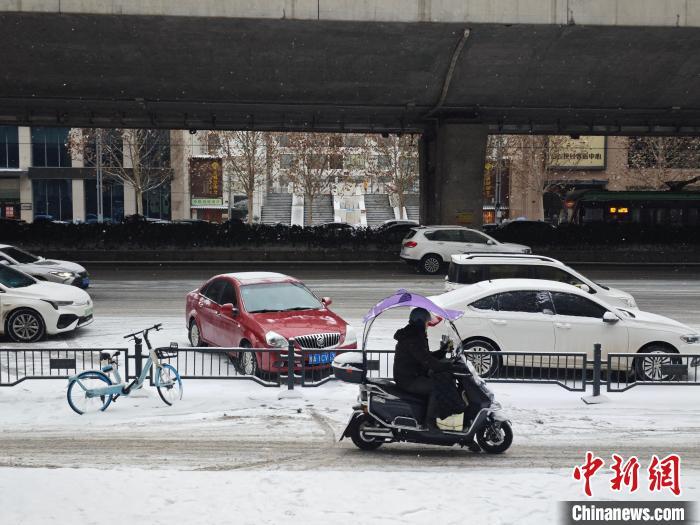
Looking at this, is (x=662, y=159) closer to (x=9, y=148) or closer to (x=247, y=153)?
(x=247, y=153)

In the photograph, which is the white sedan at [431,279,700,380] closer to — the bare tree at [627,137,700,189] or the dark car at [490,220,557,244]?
the dark car at [490,220,557,244]

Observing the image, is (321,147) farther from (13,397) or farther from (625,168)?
(13,397)

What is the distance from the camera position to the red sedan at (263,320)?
11.8 m

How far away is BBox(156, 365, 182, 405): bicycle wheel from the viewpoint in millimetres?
10484

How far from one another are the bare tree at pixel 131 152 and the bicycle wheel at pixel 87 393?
40.1 m

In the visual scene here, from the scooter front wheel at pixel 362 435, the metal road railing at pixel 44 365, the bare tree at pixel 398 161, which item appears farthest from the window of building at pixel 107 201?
the scooter front wheel at pixel 362 435

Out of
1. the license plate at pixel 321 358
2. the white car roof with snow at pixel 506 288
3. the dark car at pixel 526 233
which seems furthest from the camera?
the dark car at pixel 526 233

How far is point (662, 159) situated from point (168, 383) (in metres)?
48.2

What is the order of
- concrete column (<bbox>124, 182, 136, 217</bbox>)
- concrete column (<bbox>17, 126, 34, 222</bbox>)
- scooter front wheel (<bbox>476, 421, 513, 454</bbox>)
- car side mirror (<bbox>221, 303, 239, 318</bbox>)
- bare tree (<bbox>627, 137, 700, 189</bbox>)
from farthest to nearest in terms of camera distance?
concrete column (<bbox>124, 182, 136, 217</bbox>) < concrete column (<bbox>17, 126, 34, 222</bbox>) < bare tree (<bbox>627, 137, 700, 189</bbox>) < car side mirror (<bbox>221, 303, 239, 318</bbox>) < scooter front wheel (<bbox>476, 421, 513, 454</bbox>)

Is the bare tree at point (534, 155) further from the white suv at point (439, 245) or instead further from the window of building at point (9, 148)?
the window of building at point (9, 148)

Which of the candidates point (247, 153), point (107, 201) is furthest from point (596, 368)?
point (107, 201)

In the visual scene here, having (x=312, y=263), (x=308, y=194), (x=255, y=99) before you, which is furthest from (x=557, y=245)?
(x=308, y=194)

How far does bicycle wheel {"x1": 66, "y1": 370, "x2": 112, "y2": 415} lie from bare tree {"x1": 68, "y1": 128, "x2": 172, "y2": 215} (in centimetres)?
4015

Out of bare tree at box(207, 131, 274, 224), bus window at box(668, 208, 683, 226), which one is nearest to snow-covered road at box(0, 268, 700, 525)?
bus window at box(668, 208, 683, 226)
